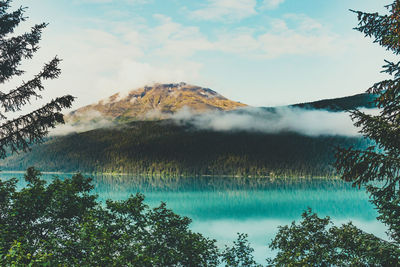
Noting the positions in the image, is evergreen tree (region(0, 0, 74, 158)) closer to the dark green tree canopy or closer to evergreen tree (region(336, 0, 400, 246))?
the dark green tree canopy

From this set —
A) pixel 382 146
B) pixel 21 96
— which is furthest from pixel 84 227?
pixel 382 146

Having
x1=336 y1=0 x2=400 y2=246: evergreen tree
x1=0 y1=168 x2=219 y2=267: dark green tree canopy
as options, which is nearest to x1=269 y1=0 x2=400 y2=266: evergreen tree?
x1=336 y1=0 x2=400 y2=246: evergreen tree

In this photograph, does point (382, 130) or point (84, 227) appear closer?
point (382, 130)

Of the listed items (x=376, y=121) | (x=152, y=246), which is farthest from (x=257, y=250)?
(x=376, y=121)

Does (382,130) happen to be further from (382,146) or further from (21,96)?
(21,96)

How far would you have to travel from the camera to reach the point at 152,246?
1184 cm

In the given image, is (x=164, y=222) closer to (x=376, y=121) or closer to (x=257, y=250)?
(x=376, y=121)

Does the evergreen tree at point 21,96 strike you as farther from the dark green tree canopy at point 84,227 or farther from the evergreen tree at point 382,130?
the evergreen tree at point 382,130

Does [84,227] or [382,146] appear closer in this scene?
[382,146]

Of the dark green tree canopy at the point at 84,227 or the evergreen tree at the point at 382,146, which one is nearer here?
the evergreen tree at the point at 382,146

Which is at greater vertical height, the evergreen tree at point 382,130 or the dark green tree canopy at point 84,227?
the evergreen tree at point 382,130

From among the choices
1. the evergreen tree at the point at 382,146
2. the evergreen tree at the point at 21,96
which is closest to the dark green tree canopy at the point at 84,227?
the evergreen tree at the point at 21,96

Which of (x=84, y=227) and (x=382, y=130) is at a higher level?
(x=382, y=130)

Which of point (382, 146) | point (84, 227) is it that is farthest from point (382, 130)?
point (84, 227)
